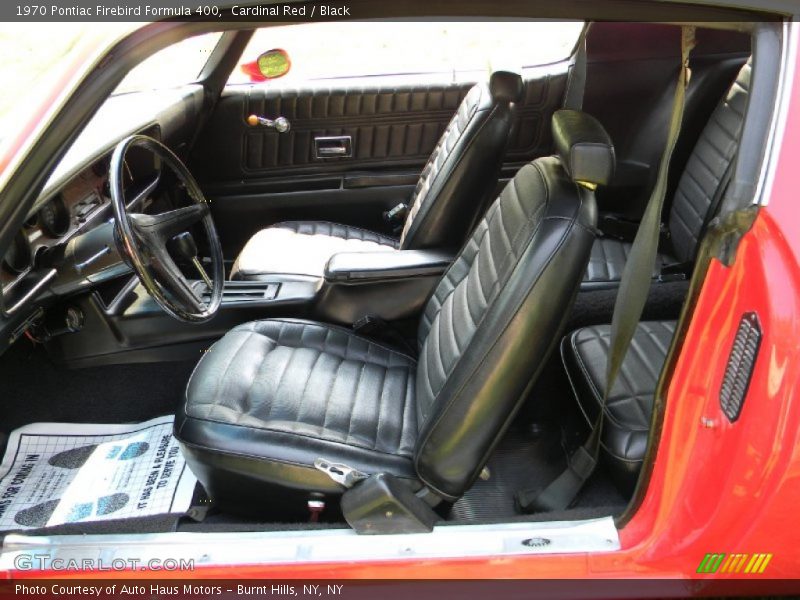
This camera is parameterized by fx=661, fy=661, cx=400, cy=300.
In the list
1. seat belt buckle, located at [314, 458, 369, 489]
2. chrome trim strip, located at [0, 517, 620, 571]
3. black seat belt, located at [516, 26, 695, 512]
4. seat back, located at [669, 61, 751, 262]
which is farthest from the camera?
seat back, located at [669, 61, 751, 262]

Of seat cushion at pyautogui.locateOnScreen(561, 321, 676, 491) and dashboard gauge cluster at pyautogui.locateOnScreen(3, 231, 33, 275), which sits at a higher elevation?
dashboard gauge cluster at pyautogui.locateOnScreen(3, 231, 33, 275)

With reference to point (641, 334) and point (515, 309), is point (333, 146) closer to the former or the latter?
point (641, 334)

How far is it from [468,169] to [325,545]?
119 cm

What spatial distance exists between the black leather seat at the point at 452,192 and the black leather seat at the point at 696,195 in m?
0.43

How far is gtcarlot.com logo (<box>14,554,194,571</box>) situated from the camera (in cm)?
128

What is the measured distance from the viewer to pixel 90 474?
1.81 metres

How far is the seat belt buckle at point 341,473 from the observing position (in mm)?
1389

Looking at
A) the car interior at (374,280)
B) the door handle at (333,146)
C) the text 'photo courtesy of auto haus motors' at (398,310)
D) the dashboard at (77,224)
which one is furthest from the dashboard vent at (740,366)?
the door handle at (333,146)

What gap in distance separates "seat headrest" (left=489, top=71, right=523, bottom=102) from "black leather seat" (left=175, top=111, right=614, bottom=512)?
50 cm

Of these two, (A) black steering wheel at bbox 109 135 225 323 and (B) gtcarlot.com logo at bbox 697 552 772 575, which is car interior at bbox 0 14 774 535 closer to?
(A) black steering wheel at bbox 109 135 225 323

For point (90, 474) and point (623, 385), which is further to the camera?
point (90, 474)

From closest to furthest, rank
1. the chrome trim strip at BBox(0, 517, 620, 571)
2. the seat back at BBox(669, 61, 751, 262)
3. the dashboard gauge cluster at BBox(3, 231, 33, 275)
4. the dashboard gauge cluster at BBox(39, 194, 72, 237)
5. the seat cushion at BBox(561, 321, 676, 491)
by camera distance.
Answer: the chrome trim strip at BBox(0, 517, 620, 571), the seat cushion at BBox(561, 321, 676, 491), the dashboard gauge cluster at BBox(3, 231, 33, 275), the dashboard gauge cluster at BBox(39, 194, 72, 237), the seat back at BBox(669, 61, 751, 262)

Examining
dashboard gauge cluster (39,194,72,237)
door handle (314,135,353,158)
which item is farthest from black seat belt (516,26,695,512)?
door handle (314,135,353,158)

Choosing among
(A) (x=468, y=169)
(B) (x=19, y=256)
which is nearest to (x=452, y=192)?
(A) (x=468, y=169)
